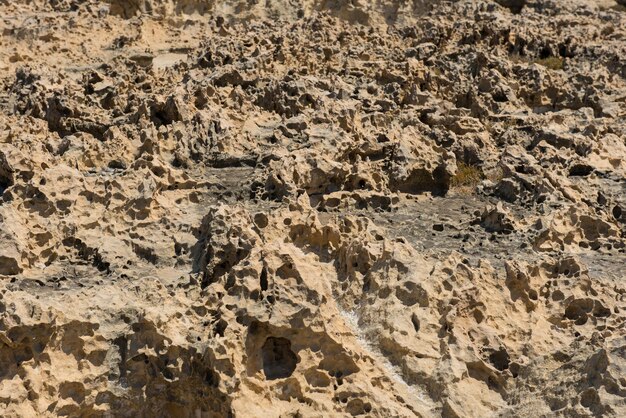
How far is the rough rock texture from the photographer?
8.40 metres

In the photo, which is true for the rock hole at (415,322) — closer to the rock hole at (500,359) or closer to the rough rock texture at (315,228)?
the rough rock texture at (315,228)

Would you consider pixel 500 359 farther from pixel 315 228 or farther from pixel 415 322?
pixel 315 228

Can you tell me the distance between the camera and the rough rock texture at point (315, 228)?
8398 mm

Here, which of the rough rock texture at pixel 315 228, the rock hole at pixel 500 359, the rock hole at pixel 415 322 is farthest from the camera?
the rock hole at pixel 415 322

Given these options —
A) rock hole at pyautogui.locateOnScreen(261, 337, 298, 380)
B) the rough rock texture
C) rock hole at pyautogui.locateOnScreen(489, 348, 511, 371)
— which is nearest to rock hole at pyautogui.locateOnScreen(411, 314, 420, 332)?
the rough rock texture

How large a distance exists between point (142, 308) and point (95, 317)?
427 millimetres

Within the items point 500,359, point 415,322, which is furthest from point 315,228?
point 500,359

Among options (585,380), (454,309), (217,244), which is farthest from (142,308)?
(585,380)

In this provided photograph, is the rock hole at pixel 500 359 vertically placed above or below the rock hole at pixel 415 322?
below

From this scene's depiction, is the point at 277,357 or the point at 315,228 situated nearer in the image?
the point at 277,357

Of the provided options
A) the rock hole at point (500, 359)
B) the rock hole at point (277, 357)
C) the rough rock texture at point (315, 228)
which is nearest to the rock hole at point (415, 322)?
the rough rock texture at point (315, 228)

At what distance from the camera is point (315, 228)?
1035cm

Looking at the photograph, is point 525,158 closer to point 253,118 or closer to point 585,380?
point 253,118

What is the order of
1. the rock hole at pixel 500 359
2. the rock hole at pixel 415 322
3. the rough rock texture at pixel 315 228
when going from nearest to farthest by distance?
the rough rock texture at pixel 315 228 → the rock hole at pixel 500 359 → the rock hole at pixel 415 322
